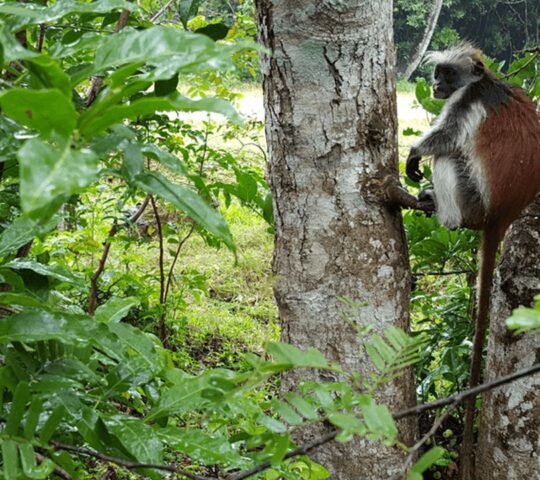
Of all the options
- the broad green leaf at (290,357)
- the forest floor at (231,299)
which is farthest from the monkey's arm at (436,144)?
the broad green leaf at (290,357)

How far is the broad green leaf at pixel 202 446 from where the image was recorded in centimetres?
97

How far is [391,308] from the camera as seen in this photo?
1.85 m

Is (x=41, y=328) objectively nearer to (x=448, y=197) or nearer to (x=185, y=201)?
(x=185, y=201)

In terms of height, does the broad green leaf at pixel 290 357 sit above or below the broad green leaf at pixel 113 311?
above

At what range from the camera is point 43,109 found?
55cm

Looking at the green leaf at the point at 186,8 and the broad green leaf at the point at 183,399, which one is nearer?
the broad green leaf at the point at 183,399

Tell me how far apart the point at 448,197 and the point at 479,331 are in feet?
1.92

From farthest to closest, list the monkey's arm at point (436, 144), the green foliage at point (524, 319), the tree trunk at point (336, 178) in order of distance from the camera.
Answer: the monkey's arm at point (436, 144) < the tree trunk at point (336, 178) < the green foliage at point (524, 319)

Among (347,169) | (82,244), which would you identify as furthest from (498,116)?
(82,244)

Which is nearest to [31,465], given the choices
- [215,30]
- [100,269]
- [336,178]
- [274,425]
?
[274,425]

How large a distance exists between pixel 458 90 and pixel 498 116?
1.19 ft

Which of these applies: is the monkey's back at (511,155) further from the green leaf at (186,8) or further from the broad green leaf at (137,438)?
the broad green leaf at (137,438)

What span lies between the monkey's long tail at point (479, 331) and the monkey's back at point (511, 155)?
0.27ft

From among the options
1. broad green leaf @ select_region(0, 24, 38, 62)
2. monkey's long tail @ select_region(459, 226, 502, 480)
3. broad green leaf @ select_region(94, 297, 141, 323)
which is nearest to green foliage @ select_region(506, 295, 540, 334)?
broad green leaf @ select_region(0, 24, 38, 62)
